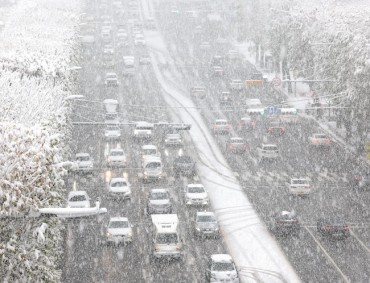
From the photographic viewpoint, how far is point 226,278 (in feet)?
122

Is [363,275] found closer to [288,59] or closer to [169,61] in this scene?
[288,59]

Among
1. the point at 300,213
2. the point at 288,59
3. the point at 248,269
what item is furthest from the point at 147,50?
the point at 248,269

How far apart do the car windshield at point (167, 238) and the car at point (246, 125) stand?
35111mm

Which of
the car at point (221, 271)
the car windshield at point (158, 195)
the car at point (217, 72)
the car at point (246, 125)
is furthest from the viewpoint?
the car at point (217, 72)

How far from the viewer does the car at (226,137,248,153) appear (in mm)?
66938

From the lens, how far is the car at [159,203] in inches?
1941

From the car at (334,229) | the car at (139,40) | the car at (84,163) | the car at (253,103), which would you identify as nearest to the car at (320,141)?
the car at (253,103)

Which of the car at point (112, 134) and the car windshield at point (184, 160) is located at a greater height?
the car windshield at point (184, 160)

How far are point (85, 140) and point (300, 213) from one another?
82.3ft

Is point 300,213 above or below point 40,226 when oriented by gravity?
below

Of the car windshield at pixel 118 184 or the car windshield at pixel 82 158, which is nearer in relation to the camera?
the car windshield at pixel 118 184

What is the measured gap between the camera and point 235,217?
50656 millimetres

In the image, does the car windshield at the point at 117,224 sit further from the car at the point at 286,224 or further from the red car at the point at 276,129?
the red car at the point at 276,129

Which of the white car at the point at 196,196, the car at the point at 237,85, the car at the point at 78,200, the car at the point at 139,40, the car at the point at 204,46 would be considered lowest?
the car at the point at 204,46
